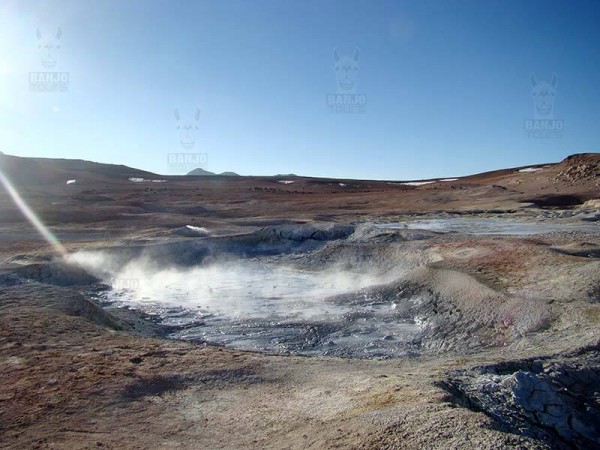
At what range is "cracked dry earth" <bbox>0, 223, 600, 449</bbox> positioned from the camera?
4246 mm

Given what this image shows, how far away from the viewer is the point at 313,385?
558 cm

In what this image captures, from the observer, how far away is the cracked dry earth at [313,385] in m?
4.25

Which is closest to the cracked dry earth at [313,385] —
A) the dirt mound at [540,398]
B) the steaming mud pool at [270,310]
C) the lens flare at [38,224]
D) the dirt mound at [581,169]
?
the dirt mound at [540,398]

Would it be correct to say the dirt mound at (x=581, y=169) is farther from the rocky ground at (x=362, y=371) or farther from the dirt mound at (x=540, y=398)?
the dirt mound at (x=540, y=398)

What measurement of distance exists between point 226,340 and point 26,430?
15.9 ft

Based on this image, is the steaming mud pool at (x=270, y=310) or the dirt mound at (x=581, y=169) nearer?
the steaming mud pool at (x=270, y=310)

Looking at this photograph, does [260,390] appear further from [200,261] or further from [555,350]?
[200,261]

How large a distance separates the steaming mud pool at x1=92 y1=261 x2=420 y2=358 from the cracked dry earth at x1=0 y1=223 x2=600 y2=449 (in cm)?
93

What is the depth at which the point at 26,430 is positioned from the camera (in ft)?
15.0

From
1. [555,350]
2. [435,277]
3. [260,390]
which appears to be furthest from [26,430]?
[435,277]

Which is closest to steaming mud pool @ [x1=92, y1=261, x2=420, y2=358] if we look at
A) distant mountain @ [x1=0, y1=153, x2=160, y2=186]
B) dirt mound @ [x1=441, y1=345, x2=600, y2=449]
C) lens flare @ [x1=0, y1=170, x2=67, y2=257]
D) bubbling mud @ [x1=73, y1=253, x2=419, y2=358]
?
bubbling mud @ [x1=73, y1=253, x2=419, y2=358]

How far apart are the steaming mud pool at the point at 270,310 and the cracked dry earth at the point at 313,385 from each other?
3.05 ft

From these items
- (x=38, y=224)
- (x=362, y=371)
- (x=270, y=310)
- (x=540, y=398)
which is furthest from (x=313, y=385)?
(x=38, y=224)

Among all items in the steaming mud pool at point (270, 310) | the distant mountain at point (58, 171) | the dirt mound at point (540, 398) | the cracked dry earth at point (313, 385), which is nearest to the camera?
the cracked dry earth at point (313, 385)
